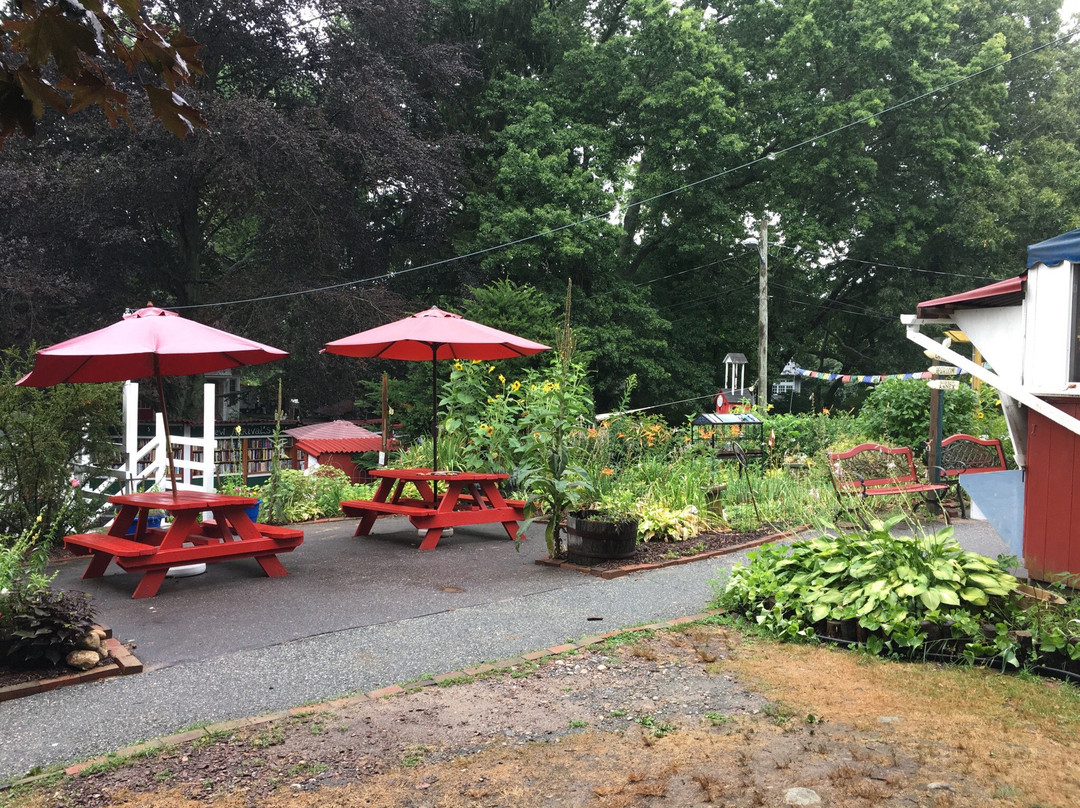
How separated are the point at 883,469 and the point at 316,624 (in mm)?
6930

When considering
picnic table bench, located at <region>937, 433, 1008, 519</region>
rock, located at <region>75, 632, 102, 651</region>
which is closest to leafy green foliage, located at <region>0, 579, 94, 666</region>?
rock, located at <region>75, 632, 102, 651</region>

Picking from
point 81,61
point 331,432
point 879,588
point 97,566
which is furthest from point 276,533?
point 331,432

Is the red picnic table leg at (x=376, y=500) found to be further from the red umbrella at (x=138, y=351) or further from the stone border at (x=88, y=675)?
the stone border at (x=88, y=675)

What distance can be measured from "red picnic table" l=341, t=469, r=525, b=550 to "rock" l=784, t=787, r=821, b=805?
5.11 meters

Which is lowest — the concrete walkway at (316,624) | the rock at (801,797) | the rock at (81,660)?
the concrete walkway at (316,624)

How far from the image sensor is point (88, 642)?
4.41 m

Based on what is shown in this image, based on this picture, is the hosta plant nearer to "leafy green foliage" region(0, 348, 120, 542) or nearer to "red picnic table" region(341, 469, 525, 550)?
"red picnic table" region(341, 469, 525, 550)

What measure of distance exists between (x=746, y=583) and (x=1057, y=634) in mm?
1774

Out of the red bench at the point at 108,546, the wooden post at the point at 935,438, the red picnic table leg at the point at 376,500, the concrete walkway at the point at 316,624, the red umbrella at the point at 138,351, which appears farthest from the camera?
the wooden post at the point at 935,438

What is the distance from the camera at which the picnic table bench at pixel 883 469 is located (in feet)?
29.1

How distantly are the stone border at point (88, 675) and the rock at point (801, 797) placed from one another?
322 centimetres

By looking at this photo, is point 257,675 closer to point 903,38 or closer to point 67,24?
point 67,24

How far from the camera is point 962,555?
4863 mm

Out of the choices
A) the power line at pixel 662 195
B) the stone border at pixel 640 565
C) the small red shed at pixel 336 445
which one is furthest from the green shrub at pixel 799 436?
the power line at pixel 662 195
